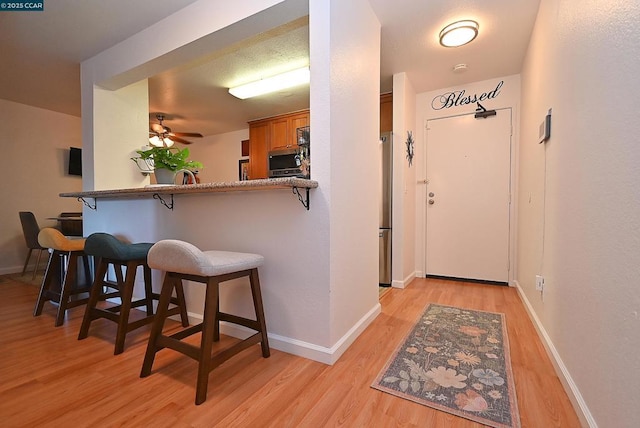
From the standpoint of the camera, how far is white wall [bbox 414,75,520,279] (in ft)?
10.2

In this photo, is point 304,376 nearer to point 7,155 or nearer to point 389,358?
point 389,358

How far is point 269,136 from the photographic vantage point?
15.3ft

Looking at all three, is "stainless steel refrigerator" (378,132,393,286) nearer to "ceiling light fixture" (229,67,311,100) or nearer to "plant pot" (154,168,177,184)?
"ceiling light fixture" (229,67,311,100)

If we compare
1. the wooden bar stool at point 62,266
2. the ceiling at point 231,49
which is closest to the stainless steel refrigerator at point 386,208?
the ceiling at point 231,49

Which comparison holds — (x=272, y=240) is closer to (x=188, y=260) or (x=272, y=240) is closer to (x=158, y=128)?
(x=188, y=260)

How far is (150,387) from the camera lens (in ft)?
4.45

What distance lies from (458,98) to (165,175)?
327 cm

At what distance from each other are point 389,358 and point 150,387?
4.09 ft

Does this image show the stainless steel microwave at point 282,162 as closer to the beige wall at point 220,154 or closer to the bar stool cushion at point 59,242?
the beige wall at point 220,154

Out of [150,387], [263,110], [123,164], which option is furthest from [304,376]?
[263,110]

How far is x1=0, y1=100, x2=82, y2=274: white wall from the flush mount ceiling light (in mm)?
5311

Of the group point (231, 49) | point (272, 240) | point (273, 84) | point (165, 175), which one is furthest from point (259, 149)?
point (272, 240)

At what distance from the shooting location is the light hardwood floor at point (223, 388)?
1.15 m

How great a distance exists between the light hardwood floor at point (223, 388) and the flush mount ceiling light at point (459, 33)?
2.30m
